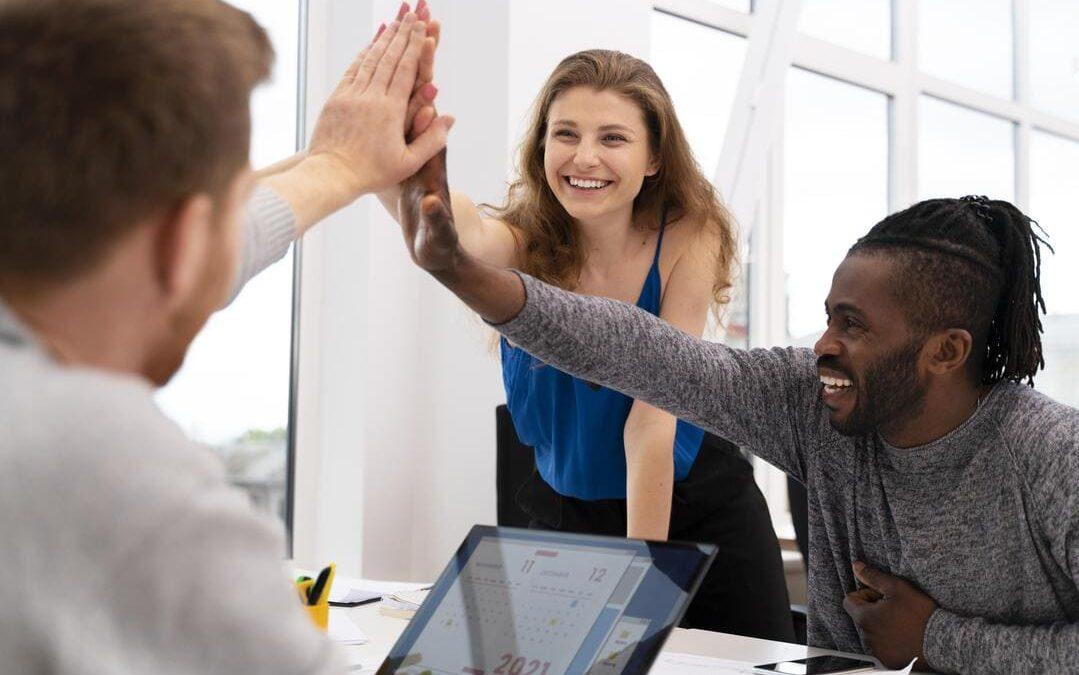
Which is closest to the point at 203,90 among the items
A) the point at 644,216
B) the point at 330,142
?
the point at 330,142

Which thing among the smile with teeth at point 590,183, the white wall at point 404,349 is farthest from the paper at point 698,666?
the white wall at point 404,349

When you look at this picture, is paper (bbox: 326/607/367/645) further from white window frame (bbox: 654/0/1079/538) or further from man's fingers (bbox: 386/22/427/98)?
white window frame (bbox: 654/0/1079/538)

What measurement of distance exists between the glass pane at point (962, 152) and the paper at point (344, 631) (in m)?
3.31

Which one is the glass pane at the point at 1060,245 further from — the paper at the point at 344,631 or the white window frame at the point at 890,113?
the paper at the point at 344,631

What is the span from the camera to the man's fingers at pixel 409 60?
1422mm

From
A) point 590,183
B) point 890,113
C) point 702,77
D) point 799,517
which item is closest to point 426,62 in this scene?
point 590,183

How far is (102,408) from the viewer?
1.77 ft

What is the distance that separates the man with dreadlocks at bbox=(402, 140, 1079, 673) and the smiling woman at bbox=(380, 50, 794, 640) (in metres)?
0.44

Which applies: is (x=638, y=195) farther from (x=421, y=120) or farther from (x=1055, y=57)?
(x=1055, y=57)

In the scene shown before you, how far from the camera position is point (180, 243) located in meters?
0.58

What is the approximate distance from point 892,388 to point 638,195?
84 centimetres

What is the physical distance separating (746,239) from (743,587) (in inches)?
77.4

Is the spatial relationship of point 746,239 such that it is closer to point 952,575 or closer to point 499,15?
point 499,15

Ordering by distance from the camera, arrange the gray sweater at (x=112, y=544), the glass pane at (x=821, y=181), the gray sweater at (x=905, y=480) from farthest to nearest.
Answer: the glass pane at (x=821, y=181)
the gray sweater at (x=905, y=480)
the gray sweater at (x=112, y=544)
